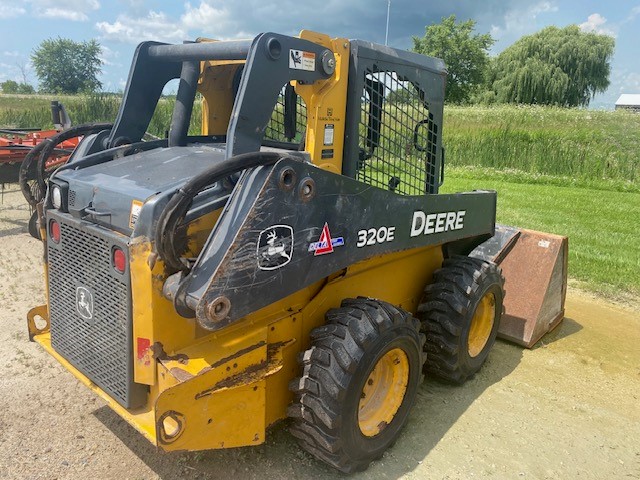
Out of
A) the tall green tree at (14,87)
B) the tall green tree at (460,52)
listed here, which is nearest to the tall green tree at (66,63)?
the tall green tree at (14,87)

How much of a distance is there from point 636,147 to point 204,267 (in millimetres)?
16475

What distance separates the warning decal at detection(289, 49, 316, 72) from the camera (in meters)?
2.68

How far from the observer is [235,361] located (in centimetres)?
252

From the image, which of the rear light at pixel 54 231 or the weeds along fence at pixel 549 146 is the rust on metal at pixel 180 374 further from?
the weeds along fence at pixel 549 146

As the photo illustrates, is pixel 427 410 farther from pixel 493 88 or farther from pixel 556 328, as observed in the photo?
pixel 493 88

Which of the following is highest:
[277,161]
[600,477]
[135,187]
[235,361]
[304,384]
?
[277,161]

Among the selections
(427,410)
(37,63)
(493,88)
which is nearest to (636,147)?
(427,410)

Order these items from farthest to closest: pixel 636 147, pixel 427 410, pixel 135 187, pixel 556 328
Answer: pixel 636 147, pixel 556 328, pixel 427 410, pixel 135 187

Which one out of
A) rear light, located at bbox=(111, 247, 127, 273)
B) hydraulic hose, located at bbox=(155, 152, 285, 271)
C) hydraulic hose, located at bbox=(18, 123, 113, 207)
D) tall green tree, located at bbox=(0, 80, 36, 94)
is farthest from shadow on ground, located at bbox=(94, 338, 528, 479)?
tall green tree, located at bbox=(0, 80, 36, 94)

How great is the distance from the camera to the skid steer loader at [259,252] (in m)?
2.34

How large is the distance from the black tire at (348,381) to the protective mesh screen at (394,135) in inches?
35.3

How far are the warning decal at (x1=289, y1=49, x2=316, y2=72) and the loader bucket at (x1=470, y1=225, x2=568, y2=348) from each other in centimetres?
308

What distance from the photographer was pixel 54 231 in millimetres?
3023

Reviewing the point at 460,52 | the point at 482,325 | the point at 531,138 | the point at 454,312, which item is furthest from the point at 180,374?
the point at 460,52
